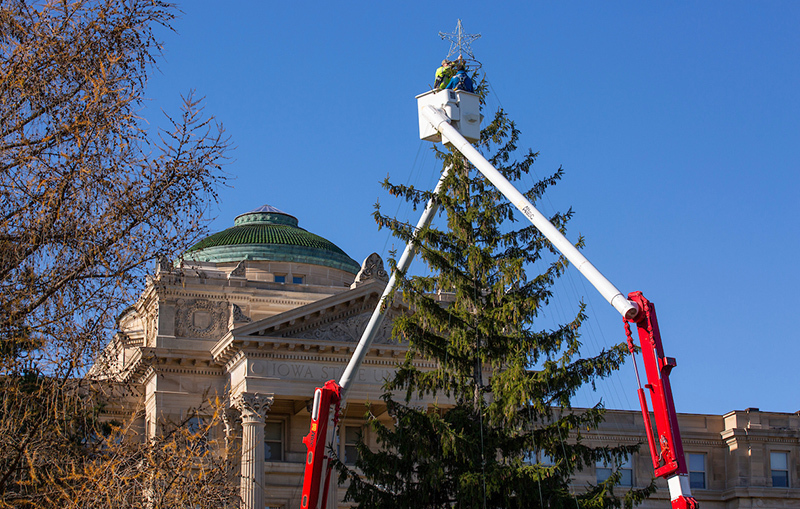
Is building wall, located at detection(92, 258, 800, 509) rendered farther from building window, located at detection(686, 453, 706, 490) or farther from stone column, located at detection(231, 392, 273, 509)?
stone column, located at detection(231, 392, 273, 509)

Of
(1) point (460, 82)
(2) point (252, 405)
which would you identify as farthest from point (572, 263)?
(2) point (252, 405)

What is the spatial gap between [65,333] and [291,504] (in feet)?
107

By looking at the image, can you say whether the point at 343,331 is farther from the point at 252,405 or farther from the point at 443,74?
the point at 443,74

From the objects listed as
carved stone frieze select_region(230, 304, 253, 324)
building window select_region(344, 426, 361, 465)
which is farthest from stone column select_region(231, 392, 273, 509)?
building window select_region(344, 426, 361, 465)

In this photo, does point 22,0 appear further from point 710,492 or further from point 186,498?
point 710,492

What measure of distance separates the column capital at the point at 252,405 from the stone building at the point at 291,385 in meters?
0.04

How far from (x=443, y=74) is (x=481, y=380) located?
8.10 metres

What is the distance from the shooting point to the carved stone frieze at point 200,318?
46.5 m

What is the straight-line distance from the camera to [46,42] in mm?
12062

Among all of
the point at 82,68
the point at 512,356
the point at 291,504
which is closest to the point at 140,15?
the point at 82,68

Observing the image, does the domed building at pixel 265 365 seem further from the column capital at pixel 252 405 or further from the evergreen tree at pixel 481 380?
the evergreen tree at pixel 481 380

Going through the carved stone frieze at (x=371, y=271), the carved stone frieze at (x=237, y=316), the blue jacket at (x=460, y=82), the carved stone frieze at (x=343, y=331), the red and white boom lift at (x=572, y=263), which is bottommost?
the red and white boom lift at (x=572, y=263)

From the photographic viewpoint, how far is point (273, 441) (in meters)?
44.5

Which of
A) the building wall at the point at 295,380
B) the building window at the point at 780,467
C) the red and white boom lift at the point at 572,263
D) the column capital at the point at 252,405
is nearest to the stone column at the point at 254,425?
the column capital at the point at 252,405
